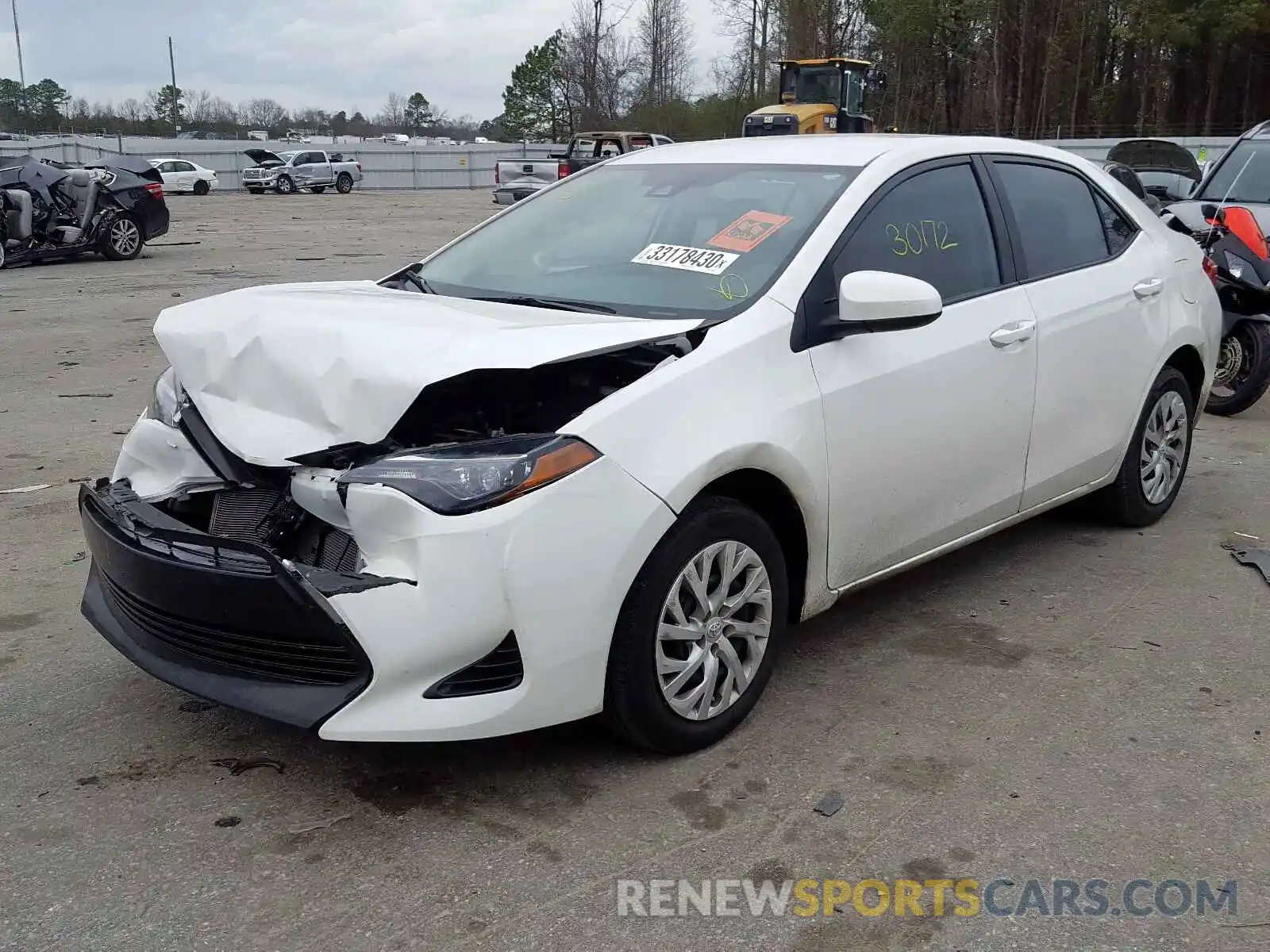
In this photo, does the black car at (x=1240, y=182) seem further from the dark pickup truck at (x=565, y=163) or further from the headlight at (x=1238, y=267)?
the dark pickup truck at (x=565, y=163)

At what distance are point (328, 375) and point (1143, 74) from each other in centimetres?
5379

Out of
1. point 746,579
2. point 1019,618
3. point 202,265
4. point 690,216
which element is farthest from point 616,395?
point 202,265

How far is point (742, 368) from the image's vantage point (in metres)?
3.32

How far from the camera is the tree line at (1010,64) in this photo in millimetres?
45094

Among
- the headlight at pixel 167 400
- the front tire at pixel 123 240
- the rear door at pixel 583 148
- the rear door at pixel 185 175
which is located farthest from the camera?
the rear door at pixel 185 175

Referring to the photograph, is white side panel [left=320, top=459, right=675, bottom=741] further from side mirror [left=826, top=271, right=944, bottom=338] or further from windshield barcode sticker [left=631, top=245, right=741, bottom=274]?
windshield barcode sticker [left=631, top=245, right=741, bottom=274]

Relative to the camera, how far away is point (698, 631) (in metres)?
3.22

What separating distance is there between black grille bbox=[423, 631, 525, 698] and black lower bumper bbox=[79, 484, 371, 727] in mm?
188

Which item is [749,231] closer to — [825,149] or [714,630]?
[825,149]

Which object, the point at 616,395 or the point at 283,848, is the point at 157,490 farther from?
the point at 616,395

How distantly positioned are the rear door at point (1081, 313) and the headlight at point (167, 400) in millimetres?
2855

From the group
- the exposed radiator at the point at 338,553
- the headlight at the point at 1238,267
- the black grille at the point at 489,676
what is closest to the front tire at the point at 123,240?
the headlight at the point at 1238,267

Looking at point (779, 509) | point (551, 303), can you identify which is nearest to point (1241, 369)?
point (779, 509)

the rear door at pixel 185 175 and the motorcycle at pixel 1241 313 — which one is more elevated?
the rear door at pixel 185 175
